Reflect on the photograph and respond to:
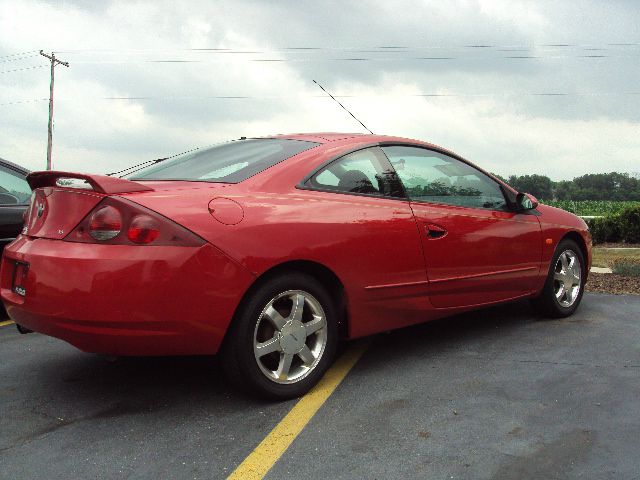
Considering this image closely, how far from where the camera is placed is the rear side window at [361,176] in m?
3.78

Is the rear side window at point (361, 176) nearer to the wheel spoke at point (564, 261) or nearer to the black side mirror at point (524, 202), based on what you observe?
the black side mirror at point (524, 202)

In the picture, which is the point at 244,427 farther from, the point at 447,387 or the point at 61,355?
the point at 61,355

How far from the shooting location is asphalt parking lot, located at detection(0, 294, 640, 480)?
2.67 metres

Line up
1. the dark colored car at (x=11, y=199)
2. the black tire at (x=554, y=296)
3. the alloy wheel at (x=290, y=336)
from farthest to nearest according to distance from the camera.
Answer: the dark colored car at (x=11, y=199) < the black tire at (x=554, y=296) < the alloy wheel at (x=290, y=336)

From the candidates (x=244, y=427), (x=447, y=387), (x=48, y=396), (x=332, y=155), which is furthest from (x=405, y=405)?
(x=48, y=396)

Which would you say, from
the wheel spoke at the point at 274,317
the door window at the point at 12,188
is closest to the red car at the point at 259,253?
the wheel spoke at the point at 274,317

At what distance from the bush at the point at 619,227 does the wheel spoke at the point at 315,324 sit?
1679 centimetres

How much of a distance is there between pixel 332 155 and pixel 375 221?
1.56 feet

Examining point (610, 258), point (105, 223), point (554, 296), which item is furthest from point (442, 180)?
point (610, 258)

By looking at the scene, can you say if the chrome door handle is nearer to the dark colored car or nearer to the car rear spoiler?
the car rear spoiler

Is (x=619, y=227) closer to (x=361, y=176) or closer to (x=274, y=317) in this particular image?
(x=361, y=176)

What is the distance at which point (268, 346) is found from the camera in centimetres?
333

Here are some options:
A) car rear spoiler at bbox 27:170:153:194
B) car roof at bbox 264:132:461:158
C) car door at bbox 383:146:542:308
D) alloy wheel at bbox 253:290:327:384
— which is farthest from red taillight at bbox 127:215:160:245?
car door at bbox 383:146:542:308

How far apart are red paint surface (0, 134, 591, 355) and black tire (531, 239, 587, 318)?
133 cm
